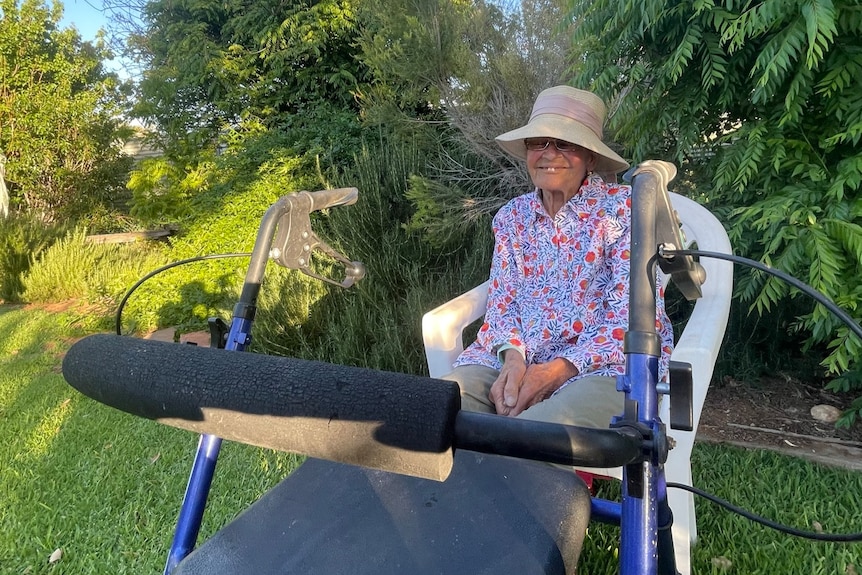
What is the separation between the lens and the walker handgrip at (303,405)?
0.58 m

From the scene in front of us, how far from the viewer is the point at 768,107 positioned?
2.37m

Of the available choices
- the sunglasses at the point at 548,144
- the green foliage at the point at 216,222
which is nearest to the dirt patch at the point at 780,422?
the sunglasses at the point at 548,144

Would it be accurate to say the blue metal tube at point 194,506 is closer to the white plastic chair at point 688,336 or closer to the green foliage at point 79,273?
the white plastic chair at point 688,336

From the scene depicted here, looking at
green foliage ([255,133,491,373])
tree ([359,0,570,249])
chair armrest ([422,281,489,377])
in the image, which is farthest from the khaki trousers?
tree ([359,0,570,249])

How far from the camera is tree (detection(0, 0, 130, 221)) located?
10.1 meters

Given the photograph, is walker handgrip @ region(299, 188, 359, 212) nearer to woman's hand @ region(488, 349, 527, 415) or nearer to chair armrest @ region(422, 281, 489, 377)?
chair armrest @ region(422, 281, 489, 377)

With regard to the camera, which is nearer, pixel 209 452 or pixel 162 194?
pixel 209 452

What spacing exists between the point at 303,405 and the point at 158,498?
232 cm

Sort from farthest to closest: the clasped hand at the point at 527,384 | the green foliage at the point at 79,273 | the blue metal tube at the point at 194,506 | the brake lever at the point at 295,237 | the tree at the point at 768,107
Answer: the green foliage at the point at 79,273
the tree at the point at 768,107
the clasped hand at the point at 527,384
the brake lever at the point at 295,237
the blue metal tube at the point at 194,506

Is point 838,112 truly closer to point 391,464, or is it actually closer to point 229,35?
point 391,464

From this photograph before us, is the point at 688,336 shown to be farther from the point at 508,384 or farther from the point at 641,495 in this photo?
the point at 641,495

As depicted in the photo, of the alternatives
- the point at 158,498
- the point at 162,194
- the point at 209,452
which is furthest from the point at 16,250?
the point at 209,452

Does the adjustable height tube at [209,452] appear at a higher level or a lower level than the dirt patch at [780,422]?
higher

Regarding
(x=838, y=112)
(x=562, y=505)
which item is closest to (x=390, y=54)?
(x=838, y=112)
